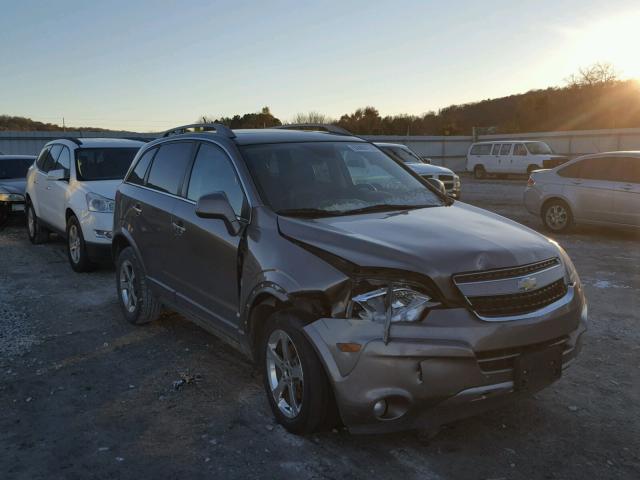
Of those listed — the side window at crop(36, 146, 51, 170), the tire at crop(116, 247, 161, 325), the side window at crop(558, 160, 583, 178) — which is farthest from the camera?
the side window at crop(558, 160, 583, 178)

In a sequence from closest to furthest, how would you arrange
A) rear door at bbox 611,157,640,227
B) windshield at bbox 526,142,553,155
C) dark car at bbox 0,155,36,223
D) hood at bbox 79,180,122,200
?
hood at bbox 79,180,122,200 < rear door at bbox 611,157,640,227 < dark car at bbox 0,155,36,223 < windshield at bbox 526,142,553,155

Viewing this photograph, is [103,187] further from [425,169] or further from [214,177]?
[425,169]

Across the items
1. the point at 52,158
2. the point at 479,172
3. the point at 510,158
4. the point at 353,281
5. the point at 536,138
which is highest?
the point at 536,138

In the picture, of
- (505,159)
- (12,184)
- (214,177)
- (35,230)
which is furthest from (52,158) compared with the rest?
(505,159)

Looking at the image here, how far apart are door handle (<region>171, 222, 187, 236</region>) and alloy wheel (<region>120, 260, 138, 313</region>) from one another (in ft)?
3.87

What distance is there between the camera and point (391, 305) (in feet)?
10.4

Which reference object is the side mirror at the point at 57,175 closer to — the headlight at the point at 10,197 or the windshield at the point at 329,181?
the headlight at the point at 10,197

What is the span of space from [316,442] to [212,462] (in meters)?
0.60

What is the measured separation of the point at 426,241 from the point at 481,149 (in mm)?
29071

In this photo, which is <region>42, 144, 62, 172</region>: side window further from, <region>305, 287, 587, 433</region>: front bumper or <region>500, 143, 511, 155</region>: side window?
<region>500, 143, 511, 155</region>: side window

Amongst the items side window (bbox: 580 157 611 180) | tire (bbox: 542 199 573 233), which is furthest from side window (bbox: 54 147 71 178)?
side window (bbox: 580 157 611 180)

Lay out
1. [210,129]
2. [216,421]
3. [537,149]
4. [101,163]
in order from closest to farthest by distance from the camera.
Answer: [216,421] → [210,129] → [101,163] → [537,149]

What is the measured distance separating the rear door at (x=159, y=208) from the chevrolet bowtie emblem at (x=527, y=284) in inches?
108

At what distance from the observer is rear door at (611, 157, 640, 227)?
1027 cm
